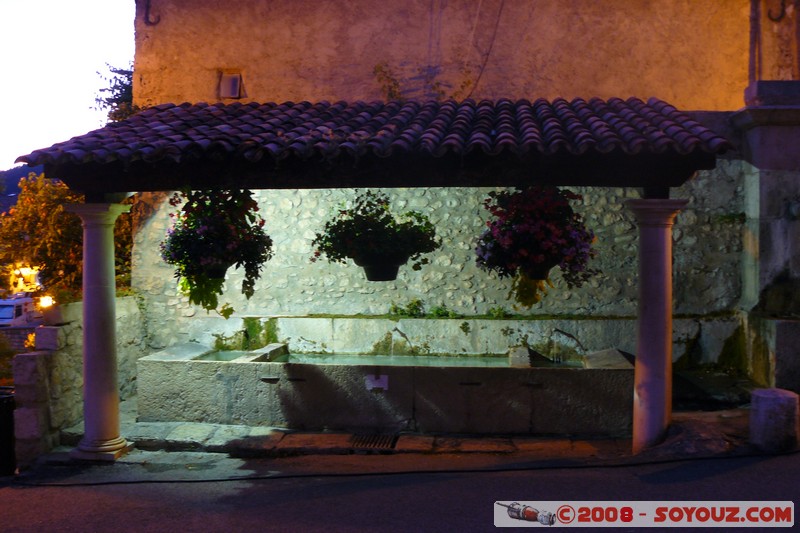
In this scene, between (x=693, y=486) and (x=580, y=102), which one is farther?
(x=580, y=102)

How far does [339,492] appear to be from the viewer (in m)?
6.24

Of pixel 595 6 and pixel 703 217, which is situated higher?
pixel 595 6

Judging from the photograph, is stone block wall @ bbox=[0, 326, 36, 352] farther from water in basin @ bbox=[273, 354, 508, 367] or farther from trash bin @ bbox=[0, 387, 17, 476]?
water in basin @ bbox=[273, 354, 508, 367]

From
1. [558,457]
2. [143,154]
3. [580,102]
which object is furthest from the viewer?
[580,102]

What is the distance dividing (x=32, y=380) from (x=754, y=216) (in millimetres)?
7988

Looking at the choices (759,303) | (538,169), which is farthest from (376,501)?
(759,303)

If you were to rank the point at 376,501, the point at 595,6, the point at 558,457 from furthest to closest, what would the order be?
the point at 595,6 < the point at 558,457 < the point at 376,501

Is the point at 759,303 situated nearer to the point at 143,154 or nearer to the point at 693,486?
the point at 693,486

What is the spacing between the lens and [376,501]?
235 inches

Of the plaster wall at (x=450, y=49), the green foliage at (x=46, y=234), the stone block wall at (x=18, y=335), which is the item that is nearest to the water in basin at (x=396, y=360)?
the plaster wall at (x=450, y=49)

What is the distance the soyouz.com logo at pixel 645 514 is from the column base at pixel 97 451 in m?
3.85

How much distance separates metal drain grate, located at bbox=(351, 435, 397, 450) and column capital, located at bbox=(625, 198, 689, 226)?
3.24 meters

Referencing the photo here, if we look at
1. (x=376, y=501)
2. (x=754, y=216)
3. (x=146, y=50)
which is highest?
(x=146, y=50)

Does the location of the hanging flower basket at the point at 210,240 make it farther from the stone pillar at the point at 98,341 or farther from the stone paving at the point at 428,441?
the stone paving at the point at 428,441
